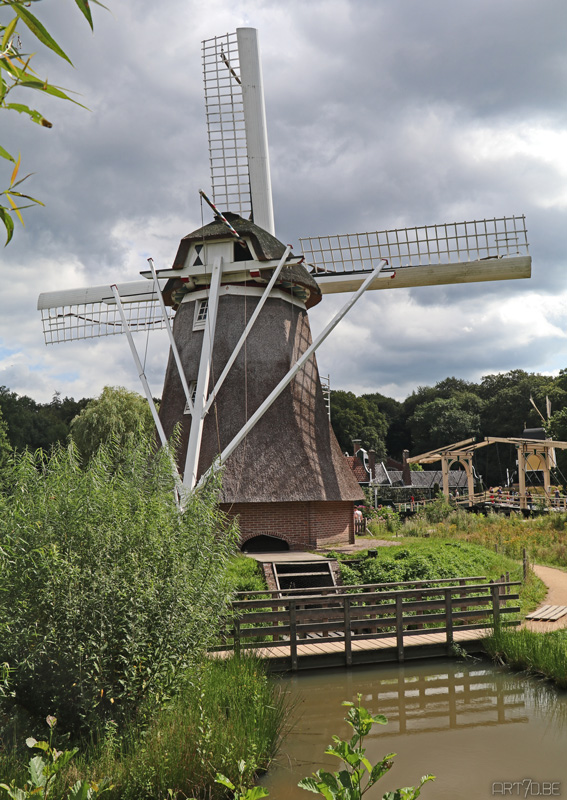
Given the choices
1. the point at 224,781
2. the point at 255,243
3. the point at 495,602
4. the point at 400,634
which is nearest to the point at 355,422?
the point at 255,243

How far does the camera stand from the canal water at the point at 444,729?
18.9 feet

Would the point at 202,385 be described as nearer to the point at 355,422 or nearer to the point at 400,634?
the point at 400,634

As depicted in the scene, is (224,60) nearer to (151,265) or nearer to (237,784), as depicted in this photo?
(151,265)

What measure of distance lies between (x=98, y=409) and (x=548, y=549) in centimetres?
1996

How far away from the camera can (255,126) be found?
728 inches

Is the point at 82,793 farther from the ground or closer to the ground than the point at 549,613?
farther from the ground

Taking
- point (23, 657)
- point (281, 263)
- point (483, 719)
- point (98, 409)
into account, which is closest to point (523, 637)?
point (483, 719)

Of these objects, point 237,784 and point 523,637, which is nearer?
point 237,784

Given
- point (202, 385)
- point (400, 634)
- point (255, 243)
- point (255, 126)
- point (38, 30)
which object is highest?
point (255, 126)

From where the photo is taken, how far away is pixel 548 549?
63.0 feet

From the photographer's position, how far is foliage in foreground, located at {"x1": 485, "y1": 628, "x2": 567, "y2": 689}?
Result: 27.4 ft

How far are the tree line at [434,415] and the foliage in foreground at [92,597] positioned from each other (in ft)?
114

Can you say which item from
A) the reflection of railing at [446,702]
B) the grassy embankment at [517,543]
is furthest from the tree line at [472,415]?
the reflection of railing at [446,702]

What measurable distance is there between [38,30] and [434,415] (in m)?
63.8
